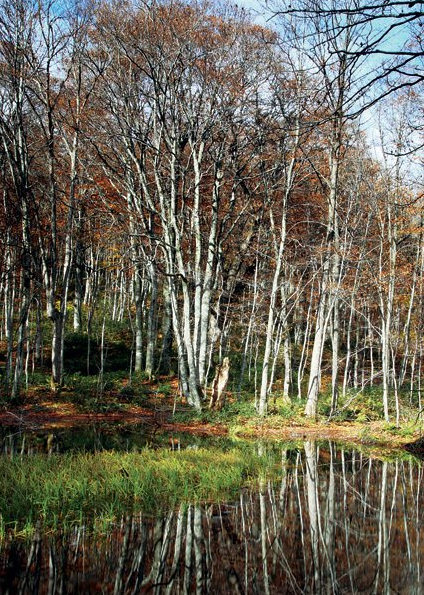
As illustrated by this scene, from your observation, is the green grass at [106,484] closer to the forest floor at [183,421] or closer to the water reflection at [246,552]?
the water reflection at [246,552]

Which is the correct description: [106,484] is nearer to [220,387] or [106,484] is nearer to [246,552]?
[246,552]

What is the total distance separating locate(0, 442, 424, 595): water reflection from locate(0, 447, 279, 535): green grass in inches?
14.9

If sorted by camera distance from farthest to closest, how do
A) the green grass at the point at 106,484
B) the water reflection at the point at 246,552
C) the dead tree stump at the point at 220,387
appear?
the dead tree stump at the point at 220,387, the green grass at the point at 106,484, the water reflection at the point at 246,552

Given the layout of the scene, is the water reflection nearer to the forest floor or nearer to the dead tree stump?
the forest floor

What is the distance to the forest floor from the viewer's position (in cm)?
1321

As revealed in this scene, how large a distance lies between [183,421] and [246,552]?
10.0m

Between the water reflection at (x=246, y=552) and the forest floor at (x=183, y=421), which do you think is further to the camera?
the forest floor at (x=183, y=421)

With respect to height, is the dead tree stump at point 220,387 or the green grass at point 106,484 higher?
the dead tree stump at point 220,387

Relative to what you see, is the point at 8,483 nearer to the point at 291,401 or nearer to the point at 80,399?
the point at 80,399

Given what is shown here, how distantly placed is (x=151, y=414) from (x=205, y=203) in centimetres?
1072

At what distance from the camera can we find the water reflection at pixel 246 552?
14.5 ft

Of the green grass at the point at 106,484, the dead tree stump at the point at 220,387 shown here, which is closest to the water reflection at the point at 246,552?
the green grass at the point at 106,484

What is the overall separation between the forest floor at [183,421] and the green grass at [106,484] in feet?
15.8

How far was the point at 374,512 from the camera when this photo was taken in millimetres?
6762
